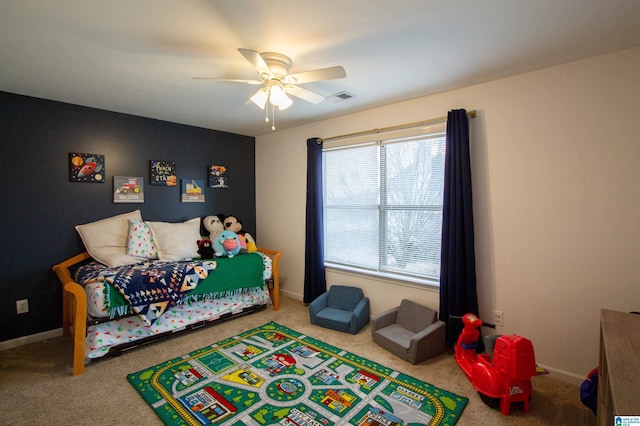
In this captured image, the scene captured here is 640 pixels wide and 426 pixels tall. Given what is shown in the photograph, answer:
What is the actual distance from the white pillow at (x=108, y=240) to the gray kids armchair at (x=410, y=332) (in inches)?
102

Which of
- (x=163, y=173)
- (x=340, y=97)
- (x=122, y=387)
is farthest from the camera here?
(x=163, y=173)

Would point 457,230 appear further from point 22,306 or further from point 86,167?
point 22,306

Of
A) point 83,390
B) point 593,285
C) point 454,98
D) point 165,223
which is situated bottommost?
point 83,390

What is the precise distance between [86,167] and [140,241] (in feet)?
3.13

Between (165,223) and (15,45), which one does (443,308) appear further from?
(15,45)

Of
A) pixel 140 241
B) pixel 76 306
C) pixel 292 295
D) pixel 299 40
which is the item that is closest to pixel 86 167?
pixel 140 241

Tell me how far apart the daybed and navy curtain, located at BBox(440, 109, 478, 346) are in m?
2.03

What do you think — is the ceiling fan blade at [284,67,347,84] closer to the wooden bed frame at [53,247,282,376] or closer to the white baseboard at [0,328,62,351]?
the wooden bed frame at [53,247,282,376]

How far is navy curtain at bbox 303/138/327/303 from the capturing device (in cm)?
378

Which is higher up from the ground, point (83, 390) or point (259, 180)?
point (259, 180)

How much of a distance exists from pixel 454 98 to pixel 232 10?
81.0 inches

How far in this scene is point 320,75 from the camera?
1.95 meters

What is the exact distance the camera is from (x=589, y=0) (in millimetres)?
1514

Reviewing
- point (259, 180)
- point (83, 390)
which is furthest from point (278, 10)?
point (259, 180)
